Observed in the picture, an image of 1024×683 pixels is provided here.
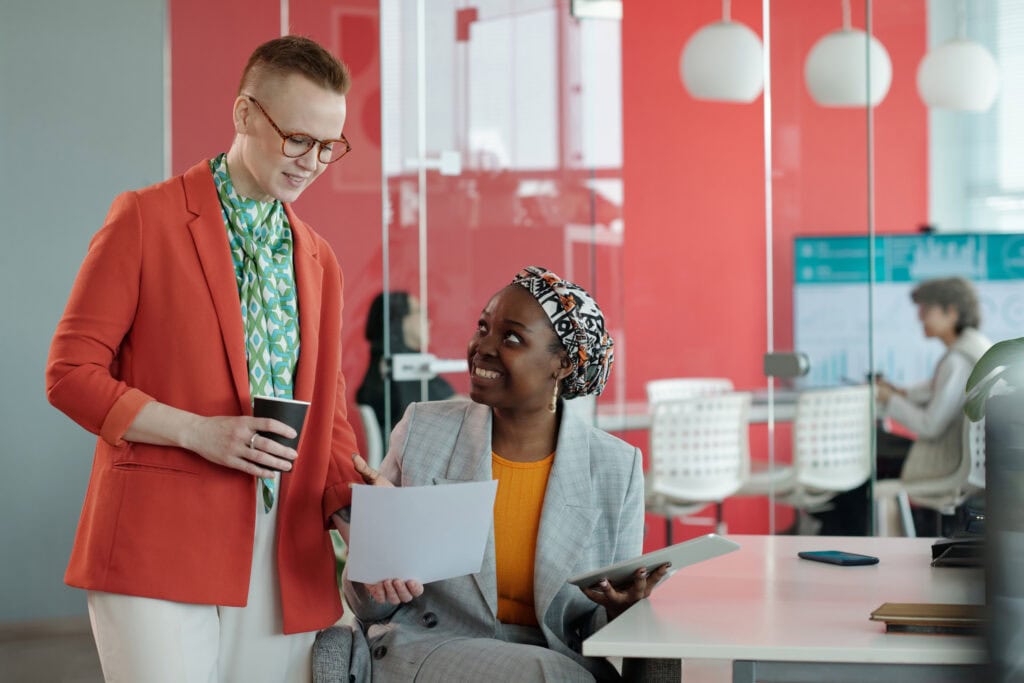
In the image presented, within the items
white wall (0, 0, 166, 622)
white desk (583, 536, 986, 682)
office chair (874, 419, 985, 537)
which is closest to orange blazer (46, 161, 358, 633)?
→ white desk (583, 536, 986, 682)

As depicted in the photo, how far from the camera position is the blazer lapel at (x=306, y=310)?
2.07 metres

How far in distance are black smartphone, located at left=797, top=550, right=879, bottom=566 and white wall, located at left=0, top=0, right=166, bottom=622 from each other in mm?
3007

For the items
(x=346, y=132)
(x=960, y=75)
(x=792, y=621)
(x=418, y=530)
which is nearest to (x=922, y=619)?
(x=792, y=621)

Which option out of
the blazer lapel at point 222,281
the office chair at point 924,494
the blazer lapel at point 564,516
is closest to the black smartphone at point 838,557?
the blazer lapel at point 564,516

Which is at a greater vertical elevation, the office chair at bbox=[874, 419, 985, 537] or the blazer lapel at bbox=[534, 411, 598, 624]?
the blazer lapel at bbox=[534, 411, 598, 624]

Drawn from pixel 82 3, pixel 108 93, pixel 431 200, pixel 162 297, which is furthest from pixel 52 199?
pixel 162 297

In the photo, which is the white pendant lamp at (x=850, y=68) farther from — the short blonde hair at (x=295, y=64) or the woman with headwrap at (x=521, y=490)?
the short blonde hair at (x=295, y=64)

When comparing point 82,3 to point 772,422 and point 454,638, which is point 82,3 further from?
point 454,638

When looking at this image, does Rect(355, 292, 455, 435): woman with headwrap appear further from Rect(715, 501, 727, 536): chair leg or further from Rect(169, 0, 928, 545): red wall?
Rect(715, 501, 727, 536): chair leg

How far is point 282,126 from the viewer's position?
1.98m

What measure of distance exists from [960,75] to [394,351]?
2213 mm

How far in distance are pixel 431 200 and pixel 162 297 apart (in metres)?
2.71

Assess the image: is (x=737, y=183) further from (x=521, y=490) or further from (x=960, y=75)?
(x=521, y=490)

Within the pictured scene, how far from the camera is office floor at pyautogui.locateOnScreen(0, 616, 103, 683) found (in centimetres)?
403
